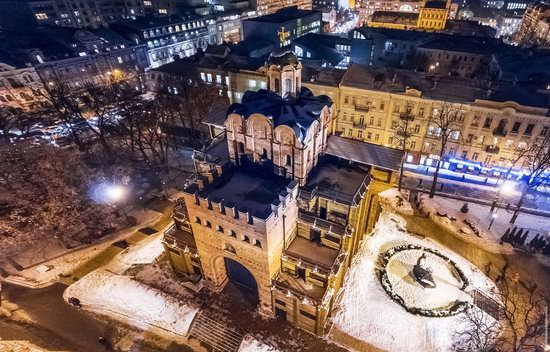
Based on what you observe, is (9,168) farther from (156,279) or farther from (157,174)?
(156,279)

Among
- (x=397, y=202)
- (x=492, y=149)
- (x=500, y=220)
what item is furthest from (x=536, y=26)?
(x=397, y=202)

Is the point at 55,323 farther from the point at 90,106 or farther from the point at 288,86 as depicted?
the point at 288,86

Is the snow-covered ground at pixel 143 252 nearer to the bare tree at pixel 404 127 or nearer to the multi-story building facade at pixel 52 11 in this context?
the bare tree at pixel 404 127

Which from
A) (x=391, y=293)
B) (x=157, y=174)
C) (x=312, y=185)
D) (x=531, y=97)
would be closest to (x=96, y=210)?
(x=157, y=174)

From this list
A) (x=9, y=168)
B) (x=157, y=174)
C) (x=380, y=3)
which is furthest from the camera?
(x=380, y=3)

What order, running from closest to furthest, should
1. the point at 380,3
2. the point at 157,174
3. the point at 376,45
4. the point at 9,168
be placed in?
the point at 9,168
the point at 157,174
the point at 376,45
the point at 380,3

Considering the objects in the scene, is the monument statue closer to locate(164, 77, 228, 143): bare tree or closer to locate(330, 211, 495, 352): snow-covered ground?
locate(330, 211, 495, 352): snow-covered ground
